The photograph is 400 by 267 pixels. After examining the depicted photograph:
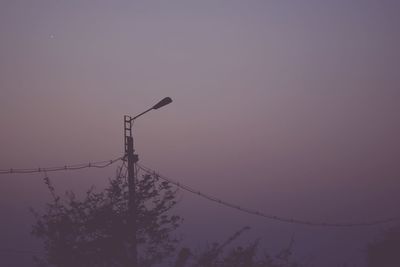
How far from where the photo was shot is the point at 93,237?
1511 centimetres

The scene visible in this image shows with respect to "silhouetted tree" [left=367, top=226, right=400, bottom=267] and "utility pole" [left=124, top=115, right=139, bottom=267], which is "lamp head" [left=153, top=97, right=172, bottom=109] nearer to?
"utility pole" [left=124, top=115, right=139, bottom=267]

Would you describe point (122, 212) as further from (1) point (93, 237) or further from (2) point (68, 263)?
(2) point (68, 263)

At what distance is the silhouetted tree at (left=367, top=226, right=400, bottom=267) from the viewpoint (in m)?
41.6

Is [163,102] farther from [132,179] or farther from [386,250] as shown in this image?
[386,250]

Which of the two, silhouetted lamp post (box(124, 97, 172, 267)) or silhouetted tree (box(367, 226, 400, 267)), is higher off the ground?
silhouetted tree (box(367, 226, 400, 267))

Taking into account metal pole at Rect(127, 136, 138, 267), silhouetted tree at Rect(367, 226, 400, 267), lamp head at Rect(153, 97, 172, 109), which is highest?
silhouetted tree at Rect(367, 226, 400, 267)

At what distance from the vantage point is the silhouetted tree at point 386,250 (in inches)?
1638

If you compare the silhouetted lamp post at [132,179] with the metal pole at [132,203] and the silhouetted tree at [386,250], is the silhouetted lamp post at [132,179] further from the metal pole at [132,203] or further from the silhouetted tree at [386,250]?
the silhouetted tree at [386,250]

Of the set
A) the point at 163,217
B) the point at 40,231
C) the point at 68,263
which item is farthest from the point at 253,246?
the point at 40,231

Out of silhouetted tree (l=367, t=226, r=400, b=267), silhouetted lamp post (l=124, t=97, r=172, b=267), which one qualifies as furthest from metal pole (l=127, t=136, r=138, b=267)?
silhouetted tree (l=367, t=226, r=400, b=267)

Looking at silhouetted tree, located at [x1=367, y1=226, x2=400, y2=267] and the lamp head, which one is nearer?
the lamp head

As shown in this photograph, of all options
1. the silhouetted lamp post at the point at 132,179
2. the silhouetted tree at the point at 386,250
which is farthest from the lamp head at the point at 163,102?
the silhouetted tree at the point at 386,250

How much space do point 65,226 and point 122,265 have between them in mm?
2240

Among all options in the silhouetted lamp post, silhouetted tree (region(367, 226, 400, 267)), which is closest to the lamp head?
the silhouetted lamp post
